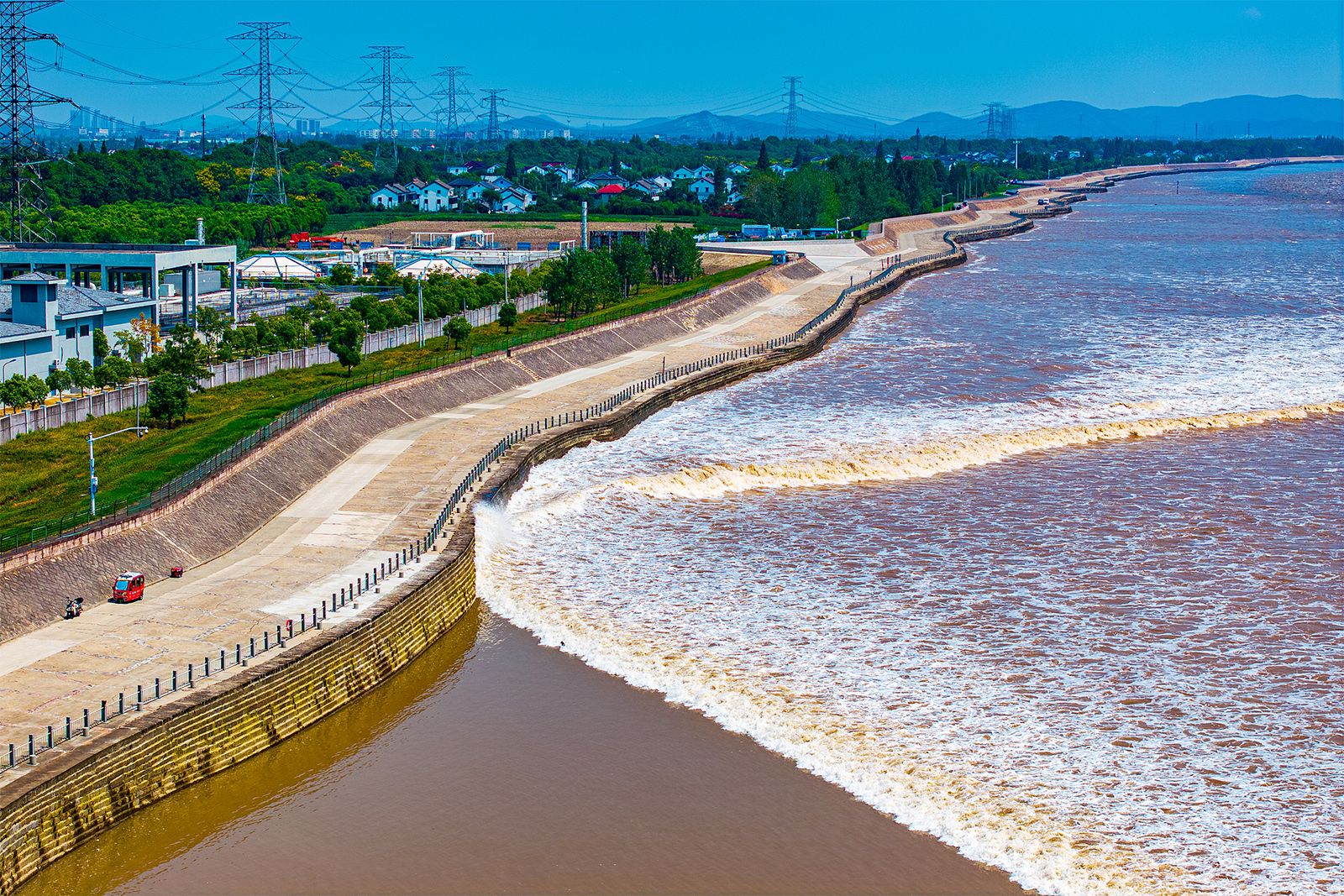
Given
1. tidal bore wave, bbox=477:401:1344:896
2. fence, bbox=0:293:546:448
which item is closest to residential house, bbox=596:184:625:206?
fence, bbox=0:293:546:448

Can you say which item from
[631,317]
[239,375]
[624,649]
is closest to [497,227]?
[631,317]

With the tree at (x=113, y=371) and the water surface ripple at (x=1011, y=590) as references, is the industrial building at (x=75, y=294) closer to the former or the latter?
the tree at (x=113, y=371)

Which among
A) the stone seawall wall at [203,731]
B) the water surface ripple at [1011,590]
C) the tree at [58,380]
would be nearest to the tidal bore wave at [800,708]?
the water surface ripple at [1011,590]

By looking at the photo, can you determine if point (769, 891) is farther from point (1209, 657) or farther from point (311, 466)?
point (311, 466)

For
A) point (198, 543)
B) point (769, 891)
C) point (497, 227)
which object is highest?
point (497, 227)

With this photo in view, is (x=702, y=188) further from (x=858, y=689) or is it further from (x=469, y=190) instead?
(x=858, y=689)

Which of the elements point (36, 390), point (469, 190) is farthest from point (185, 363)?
point (469, 190)
